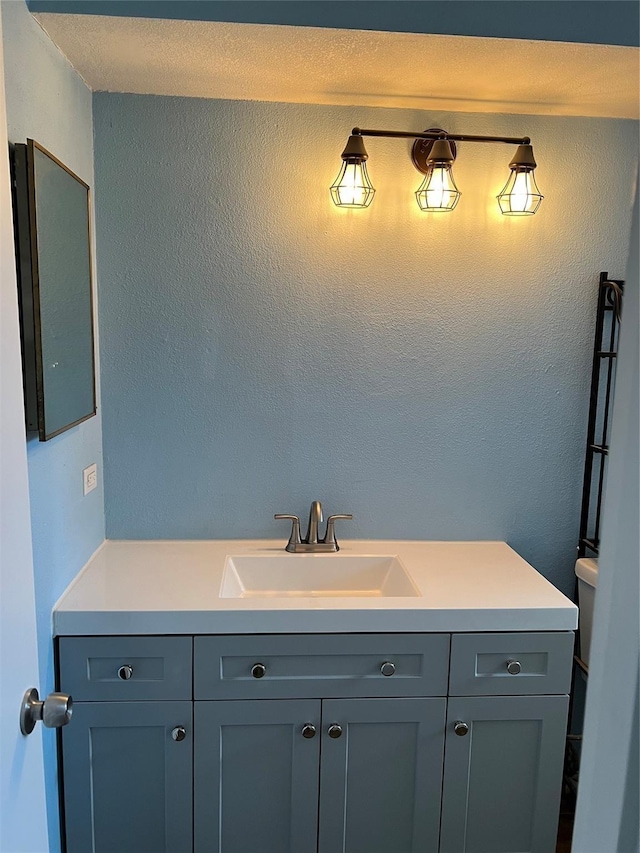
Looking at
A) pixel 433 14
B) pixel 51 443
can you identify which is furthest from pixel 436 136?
pixel 51 443

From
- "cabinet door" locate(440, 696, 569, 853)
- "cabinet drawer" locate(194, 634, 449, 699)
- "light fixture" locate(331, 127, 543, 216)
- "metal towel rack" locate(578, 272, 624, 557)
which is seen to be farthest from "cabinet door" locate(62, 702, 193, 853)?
"light fixture" locate(331, 127, 543, 216)

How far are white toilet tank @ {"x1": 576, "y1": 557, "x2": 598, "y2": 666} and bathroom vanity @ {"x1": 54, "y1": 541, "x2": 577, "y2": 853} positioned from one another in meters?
0.35

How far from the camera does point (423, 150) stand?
6.95 feet

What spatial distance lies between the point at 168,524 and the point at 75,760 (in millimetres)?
767

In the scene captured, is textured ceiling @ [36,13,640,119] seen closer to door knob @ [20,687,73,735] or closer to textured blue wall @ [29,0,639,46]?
textured blue wall @ [29,0,639,46]

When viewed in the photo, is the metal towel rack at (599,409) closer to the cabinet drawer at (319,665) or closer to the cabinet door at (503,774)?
the cabinet door at (503,774)

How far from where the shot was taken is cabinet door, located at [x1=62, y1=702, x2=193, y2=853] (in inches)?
68.4

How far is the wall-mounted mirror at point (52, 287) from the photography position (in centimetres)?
142

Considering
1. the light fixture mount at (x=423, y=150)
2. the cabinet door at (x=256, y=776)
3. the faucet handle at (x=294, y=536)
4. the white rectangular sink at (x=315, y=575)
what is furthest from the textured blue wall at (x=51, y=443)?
the light fixture mount at (x=423, y=150)

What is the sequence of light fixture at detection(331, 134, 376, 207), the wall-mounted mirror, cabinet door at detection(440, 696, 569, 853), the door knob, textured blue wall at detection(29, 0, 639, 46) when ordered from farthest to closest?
light fixture at detection(331, 134, 376, 207) < cabinet door at detection(440, 696, 569, 853) < textured blue wall at detection(29, 0, 639, 46) < the wall-mounted mirror < the door knob

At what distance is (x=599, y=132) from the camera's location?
86.4 inches

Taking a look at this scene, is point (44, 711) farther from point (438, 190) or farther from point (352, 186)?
point (438, 190)

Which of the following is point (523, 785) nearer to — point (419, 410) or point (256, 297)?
point (419, 410)

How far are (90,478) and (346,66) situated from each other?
1409 mm
